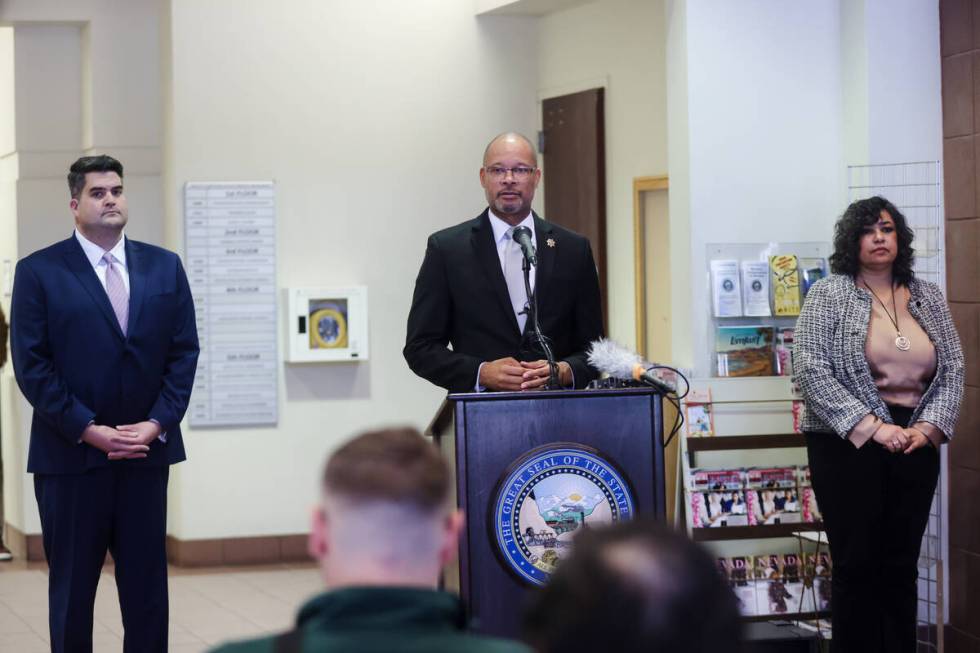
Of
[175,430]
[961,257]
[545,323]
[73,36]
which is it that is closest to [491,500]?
[545,323]

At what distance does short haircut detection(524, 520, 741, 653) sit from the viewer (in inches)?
43.9

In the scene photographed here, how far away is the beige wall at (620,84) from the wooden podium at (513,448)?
3426 millimetres

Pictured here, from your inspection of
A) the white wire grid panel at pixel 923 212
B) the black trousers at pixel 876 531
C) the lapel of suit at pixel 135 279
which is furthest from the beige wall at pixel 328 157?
the black trousers at pixel 876 531

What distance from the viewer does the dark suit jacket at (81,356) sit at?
12.3 ft

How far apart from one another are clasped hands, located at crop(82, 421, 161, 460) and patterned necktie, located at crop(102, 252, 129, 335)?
28 centimetres

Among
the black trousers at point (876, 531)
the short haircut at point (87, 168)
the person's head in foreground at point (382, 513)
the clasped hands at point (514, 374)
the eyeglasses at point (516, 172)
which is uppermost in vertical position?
the short haircut at point (87, 168)

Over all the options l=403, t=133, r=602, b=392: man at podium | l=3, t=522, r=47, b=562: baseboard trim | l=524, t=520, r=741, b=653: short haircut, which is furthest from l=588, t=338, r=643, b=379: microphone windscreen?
l=3, t=522, r=47, b=562: baseboard trim

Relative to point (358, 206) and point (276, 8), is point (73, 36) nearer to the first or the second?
point (276, 8)

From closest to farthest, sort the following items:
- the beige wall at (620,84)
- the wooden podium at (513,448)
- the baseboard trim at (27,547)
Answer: the wooden podium at (513,448) → the beige wall at (620,84) → the baseboard trim at (27,547)

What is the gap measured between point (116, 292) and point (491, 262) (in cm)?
106

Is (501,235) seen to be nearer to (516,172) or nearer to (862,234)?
(516,172)

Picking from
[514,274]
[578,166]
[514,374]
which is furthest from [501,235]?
[578,166]

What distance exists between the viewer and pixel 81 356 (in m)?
3.80

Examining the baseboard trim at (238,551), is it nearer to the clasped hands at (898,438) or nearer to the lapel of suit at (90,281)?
the lapel of suit at (90,281)
